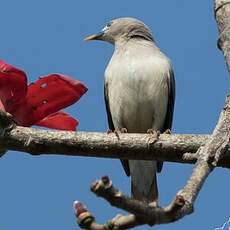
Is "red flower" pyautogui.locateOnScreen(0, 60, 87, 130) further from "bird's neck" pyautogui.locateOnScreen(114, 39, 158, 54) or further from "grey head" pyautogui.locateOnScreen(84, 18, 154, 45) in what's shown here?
"grey head" pyautogui.locateOnScreen(84, 18, 154, 45)

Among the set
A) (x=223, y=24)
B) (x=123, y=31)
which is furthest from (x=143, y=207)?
(x=123, y=31)

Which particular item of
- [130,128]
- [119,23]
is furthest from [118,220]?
[119,23]

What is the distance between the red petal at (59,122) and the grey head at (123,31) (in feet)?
11.9

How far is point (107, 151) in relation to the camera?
2.78 metres

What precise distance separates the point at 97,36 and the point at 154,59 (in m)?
2.08

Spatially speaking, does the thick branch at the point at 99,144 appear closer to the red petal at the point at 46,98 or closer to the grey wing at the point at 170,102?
the red petal at the point at 46,98

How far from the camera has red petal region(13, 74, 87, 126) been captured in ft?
10.6

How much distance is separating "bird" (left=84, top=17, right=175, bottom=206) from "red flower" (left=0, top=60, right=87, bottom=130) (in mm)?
2345

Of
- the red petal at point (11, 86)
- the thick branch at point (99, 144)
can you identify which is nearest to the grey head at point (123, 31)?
the red petal at point (11, 86)

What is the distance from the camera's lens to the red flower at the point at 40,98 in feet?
10.5

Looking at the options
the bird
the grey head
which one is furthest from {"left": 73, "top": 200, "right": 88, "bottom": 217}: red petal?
the grey head

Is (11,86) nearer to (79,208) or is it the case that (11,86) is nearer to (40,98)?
(40,98)

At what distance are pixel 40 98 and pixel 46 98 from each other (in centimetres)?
4

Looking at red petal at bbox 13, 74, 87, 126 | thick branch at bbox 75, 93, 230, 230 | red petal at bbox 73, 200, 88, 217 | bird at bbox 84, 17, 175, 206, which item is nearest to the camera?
thick branch at bbox 75, 93, 230, 230
